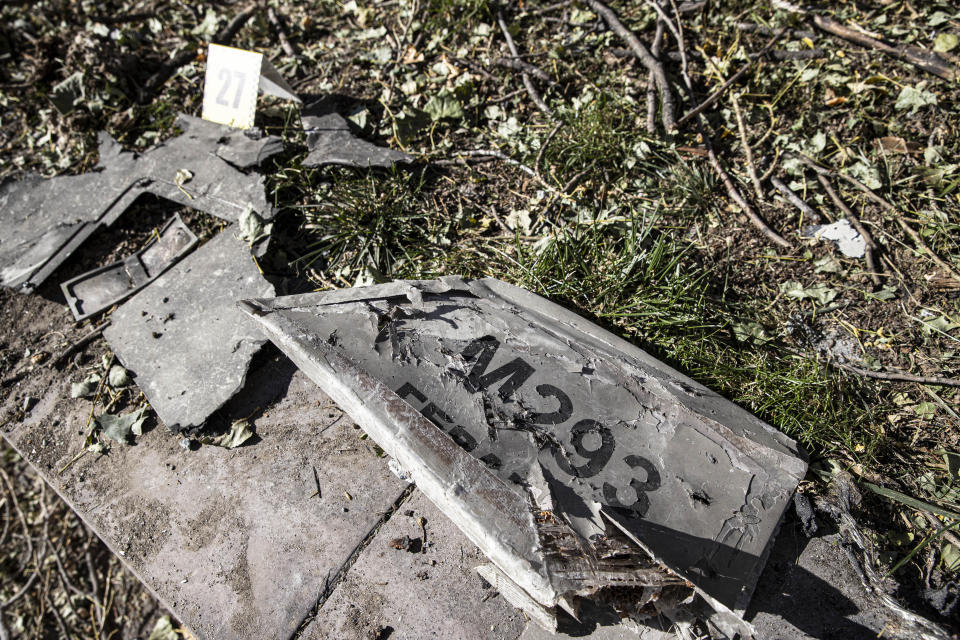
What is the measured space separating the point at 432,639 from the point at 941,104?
3119 mm

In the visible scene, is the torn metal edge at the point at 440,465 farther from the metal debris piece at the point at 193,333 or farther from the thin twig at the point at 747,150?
the thin twig at the point at 747,150

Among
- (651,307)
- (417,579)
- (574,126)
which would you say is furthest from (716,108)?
(417,579)

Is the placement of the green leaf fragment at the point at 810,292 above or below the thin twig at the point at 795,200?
below

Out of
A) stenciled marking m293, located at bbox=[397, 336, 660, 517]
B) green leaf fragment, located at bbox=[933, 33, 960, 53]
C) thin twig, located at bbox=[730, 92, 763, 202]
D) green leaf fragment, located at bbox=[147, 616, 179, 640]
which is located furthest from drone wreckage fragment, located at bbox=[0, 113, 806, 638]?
green leaf fragment, located at bbox=[933, 33, 960, 53]

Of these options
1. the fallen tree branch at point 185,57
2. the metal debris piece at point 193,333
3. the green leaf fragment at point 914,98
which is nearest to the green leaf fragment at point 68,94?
the fallen tree branch at point 185,57

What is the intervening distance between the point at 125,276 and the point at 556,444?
2394 millimetres

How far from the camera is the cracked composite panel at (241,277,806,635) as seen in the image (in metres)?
1.37

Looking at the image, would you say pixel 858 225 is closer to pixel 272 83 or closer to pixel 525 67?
pixel 525 67

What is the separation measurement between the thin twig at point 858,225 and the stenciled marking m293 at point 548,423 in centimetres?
147

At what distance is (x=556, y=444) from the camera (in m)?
1.58

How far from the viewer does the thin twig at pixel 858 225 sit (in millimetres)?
2252

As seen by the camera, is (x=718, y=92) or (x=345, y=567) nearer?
(x=345, y=567)

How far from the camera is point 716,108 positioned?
2.71 m

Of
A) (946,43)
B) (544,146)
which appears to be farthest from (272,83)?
(946,43)
